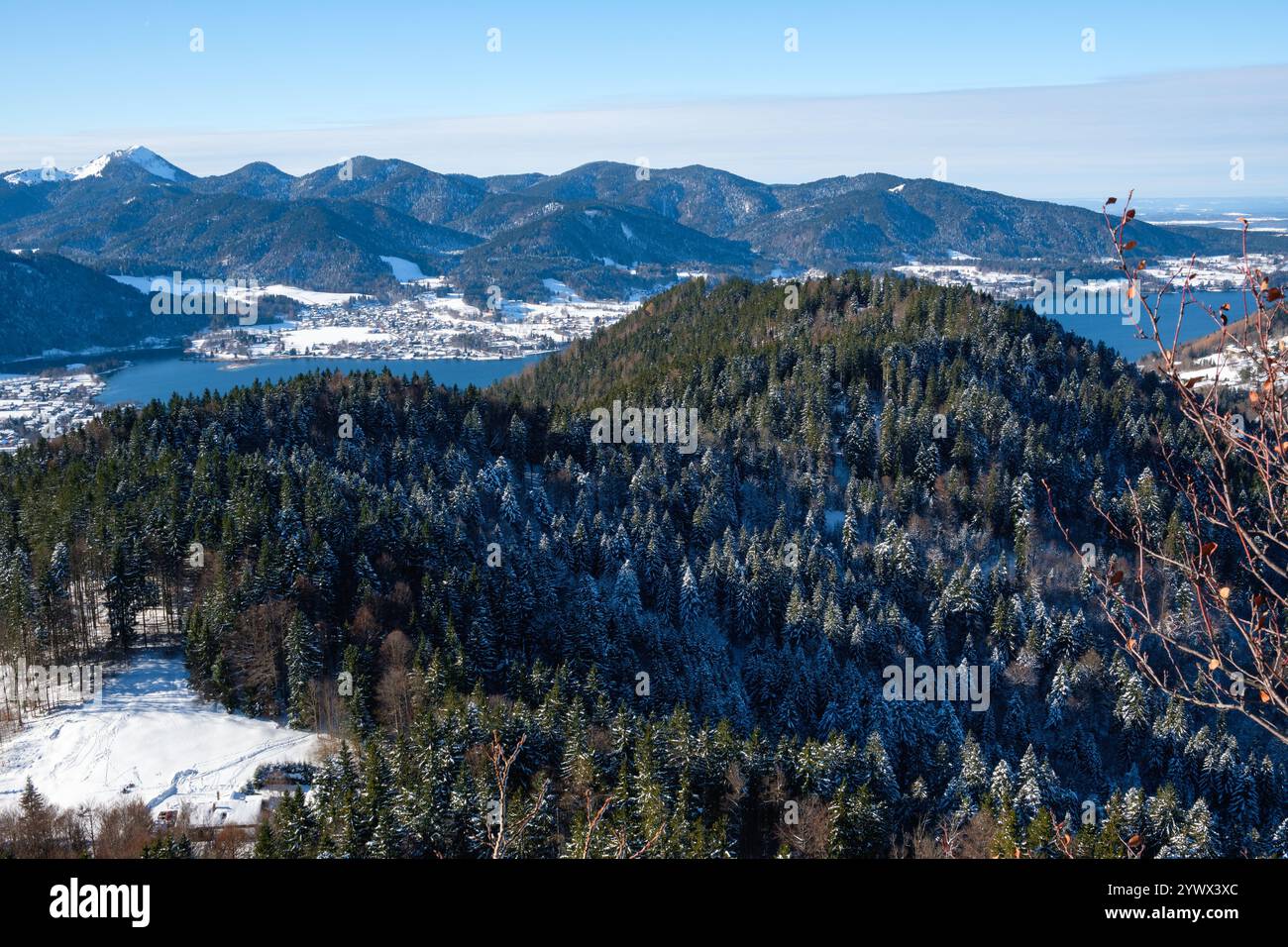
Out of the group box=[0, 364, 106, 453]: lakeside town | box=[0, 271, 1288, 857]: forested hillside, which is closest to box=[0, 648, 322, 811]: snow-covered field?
box=[0, 271, 1288, 857]: forested hillside

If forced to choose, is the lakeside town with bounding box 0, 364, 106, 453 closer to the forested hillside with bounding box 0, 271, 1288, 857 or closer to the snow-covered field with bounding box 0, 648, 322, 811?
the forested hillside with bounding box 0, 271, 1288, 857

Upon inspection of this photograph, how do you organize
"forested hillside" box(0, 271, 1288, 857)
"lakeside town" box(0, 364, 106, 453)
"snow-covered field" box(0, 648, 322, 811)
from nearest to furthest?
"snow-covered field" box(0, 648, 322, 811) < "forested hillside" box(0, 271, 1288, 857) < "lakeside town" box(0, 364, 106, 453)

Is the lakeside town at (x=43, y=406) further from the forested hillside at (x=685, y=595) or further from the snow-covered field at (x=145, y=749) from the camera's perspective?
the snow-covered field at (x=145, y=749)

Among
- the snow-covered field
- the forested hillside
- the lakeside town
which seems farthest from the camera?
the lakeside town

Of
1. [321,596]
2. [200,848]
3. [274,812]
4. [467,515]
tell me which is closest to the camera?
[200,848]

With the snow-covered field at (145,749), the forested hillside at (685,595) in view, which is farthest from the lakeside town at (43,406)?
the snow-covered field at (145,749)

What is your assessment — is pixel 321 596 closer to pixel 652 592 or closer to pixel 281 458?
pixel 281 458
